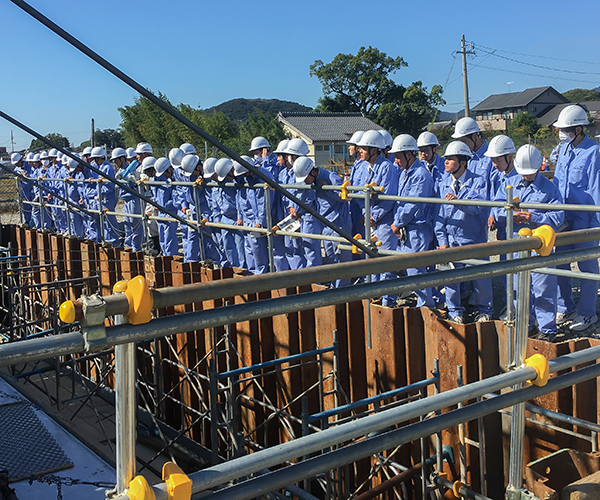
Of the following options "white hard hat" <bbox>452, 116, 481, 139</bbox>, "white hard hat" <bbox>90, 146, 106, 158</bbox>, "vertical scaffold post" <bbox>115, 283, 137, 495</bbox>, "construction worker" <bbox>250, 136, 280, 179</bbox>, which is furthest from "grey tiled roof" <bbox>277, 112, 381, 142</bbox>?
"vertical scaffold post" <bbox>115, 283, 137, 495</bbox>

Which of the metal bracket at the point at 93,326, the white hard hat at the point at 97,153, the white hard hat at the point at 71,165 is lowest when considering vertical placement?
the metal bracket at the point at 93,326

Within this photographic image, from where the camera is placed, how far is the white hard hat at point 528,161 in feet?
20.6

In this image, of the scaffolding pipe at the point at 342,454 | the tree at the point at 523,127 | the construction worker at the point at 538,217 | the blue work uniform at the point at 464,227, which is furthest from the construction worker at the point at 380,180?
the tree at the point at 523,127

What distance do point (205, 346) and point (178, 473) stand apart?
7.01m

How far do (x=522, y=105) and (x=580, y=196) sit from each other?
9124cm

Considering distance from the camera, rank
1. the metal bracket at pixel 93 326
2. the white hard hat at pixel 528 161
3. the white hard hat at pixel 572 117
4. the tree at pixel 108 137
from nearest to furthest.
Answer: the metal bracket at pixel 93 326 < the white hard hat at pixel 528 161 < the white hard hat at pixel 572 117 < the tree at pixel 108 137

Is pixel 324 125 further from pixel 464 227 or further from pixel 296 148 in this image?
pixel 464 227

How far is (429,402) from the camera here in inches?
82.4

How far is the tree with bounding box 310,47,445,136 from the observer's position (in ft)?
196

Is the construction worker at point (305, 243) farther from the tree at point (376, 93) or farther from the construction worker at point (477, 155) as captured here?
the tree at point (376, 93)

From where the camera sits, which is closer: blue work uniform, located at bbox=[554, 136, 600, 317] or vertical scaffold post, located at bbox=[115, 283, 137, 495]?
vertical scaffold post, located at bbox=[115, 283, 137, 495]

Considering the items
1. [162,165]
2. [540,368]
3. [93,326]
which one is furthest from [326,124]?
[93,326]

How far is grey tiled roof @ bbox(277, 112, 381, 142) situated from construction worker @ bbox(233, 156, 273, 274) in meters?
50.0

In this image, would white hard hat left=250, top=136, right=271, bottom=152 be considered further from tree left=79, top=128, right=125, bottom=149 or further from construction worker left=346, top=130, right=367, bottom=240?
tree left=79, top=128, right=125, bottom=149
